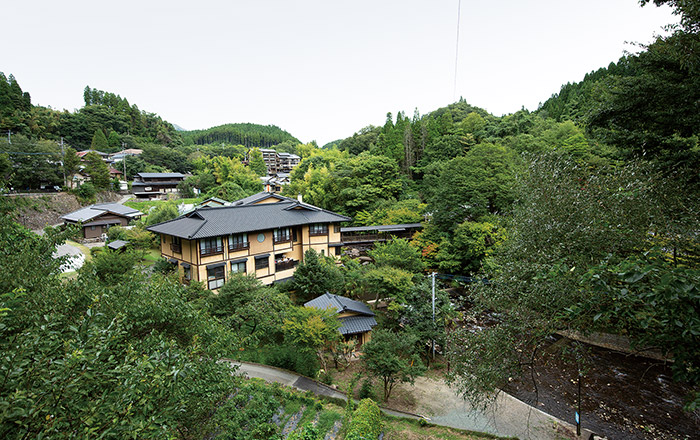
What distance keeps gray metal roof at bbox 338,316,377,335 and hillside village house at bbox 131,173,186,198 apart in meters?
46.9

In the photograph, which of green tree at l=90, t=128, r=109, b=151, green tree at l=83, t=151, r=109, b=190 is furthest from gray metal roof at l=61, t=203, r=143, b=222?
green tree at l=90, t=128, r=109, b=151

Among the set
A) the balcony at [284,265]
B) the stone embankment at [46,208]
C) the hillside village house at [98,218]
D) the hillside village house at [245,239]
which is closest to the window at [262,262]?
the hillside village house at [245,239]

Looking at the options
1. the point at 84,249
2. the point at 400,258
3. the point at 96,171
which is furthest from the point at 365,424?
the point at 96,171

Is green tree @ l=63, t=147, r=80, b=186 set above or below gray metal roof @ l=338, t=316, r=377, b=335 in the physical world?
above

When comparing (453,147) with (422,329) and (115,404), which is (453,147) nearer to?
(422,329)

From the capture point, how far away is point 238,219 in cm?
2028

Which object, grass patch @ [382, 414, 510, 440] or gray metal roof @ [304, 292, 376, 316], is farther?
gray metal roof @ [304, 292, 376, 316]

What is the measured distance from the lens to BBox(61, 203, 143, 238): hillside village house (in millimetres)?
30406

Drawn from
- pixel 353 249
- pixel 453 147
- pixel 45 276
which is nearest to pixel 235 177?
pixel 353 249

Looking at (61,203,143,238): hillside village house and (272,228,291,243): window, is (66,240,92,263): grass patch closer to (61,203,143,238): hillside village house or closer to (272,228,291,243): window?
(61,203,143,238): hillside village house

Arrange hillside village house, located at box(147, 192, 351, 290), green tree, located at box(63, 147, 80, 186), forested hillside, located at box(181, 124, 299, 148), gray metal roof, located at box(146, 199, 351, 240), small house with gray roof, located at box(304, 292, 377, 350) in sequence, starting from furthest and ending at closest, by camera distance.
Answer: forested hillside, located at box(181, 124, 299, 148) < green tree, located at box(63, 147, 80, 186) < gray metal roof, located at box(146, 199, 351, 240) < hillside village house, located at box(147, 192, 351, 290) < small house with gray roof, located at box(304, 292, 377, 350)

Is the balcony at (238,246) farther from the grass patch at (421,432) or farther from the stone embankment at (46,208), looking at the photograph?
the stone embankment at (46,208)

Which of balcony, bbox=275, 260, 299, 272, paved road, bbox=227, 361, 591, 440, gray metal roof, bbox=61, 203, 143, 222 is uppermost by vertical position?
gray metal roof, bbox=61, 203, 143, 222

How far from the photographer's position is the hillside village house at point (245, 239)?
18.2 metres
